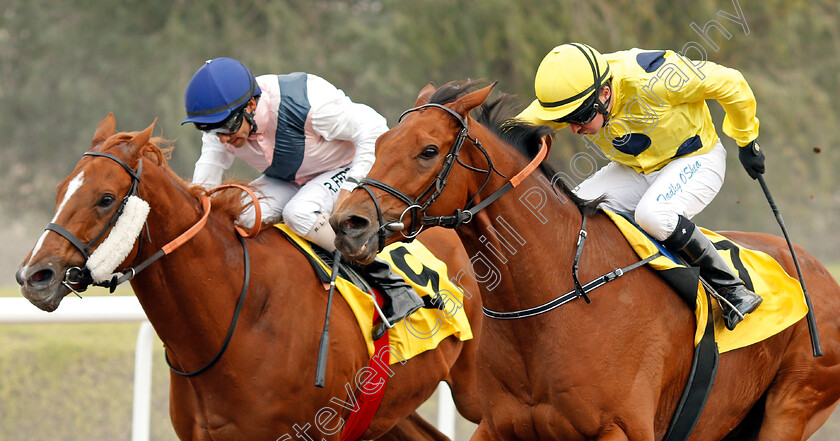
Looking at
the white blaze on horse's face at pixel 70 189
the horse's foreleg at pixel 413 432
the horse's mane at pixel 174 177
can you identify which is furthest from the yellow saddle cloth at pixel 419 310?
the white blaze on horse's face at pixel 70 189

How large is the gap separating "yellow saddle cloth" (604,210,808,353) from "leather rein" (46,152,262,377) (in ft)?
4.85

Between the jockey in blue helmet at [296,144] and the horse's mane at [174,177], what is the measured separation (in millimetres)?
81

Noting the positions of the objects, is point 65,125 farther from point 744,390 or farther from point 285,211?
point 744,390

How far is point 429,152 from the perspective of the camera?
2.94 m

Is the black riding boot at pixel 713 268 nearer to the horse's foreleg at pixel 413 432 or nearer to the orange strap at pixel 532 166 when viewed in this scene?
the orange strap at pixel 532 166

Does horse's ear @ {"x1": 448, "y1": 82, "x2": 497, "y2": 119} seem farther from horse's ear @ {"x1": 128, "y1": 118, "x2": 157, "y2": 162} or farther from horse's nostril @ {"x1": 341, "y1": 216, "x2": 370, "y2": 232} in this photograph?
horse's ear @ {"x1": 128, "y1": 118, "x2": 157, "y2": 162}

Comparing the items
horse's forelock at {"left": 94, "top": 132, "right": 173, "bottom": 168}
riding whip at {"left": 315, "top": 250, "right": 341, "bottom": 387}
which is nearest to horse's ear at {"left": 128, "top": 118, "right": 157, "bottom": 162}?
horse's forelock at {"left": 94, "top": 132, "right": 173, "bottom": 168}

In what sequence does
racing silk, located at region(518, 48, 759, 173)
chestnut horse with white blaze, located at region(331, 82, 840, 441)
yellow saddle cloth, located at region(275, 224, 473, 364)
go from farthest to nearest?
yellow saddle cloth, located at region(275, 224, 473, 364) → racing silk, located at region(518, 48, 759, 173) → chestnut horse with white blaze, located at region(331, 82, 840, 441)

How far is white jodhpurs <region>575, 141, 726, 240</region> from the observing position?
137 inches

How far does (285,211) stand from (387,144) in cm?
111

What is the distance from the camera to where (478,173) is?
10.1 ft

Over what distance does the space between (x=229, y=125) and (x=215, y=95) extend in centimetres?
14

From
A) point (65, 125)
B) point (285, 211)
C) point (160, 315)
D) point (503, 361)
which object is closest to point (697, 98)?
point (503, 361)

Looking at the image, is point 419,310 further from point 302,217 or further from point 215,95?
point 215,95
